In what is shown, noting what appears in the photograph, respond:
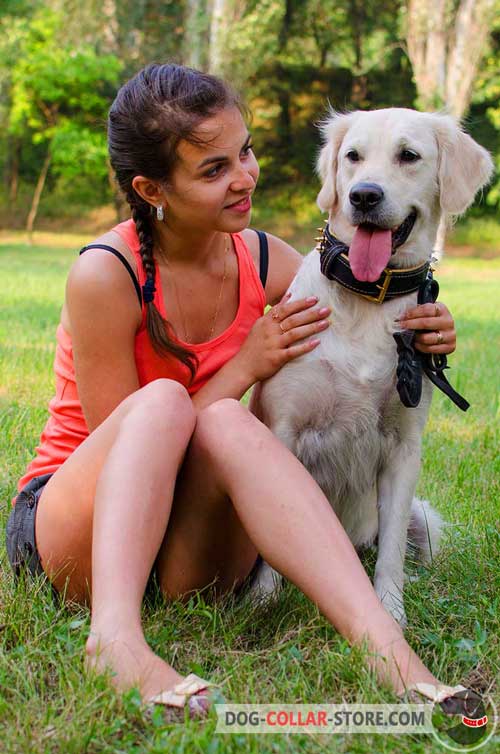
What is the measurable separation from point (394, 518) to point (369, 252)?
2.40 feet

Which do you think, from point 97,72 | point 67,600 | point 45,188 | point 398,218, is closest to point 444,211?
point 398,218

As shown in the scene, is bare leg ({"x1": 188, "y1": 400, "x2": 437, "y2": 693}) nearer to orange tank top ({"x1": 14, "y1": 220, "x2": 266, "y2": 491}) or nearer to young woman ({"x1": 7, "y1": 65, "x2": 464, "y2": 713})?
young woman ({"x1": 7, "y1": 65, "x2": 464, "y2": 713})

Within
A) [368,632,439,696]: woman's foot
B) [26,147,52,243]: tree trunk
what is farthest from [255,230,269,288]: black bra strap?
[26,147,52,243]: tree trunk

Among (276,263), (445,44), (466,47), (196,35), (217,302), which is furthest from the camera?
(196,35)

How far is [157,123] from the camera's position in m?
2.30

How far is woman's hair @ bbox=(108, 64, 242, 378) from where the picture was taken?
7.54 ft

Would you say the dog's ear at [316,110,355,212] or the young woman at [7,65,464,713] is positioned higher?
the dog's ear at [316,110,355,212]

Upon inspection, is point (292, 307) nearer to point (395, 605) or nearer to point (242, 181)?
point (242, 181)

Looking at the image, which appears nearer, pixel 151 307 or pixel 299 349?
pixel 151 307

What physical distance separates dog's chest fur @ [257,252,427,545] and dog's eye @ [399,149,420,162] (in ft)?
1.27

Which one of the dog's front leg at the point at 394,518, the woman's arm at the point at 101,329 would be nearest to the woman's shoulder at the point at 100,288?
the woman's arm at the point at 101,329

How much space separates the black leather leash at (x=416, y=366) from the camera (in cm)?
239

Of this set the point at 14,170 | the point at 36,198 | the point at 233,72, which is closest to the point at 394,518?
the point at 233,72

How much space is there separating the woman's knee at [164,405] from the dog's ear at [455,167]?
1075mm
